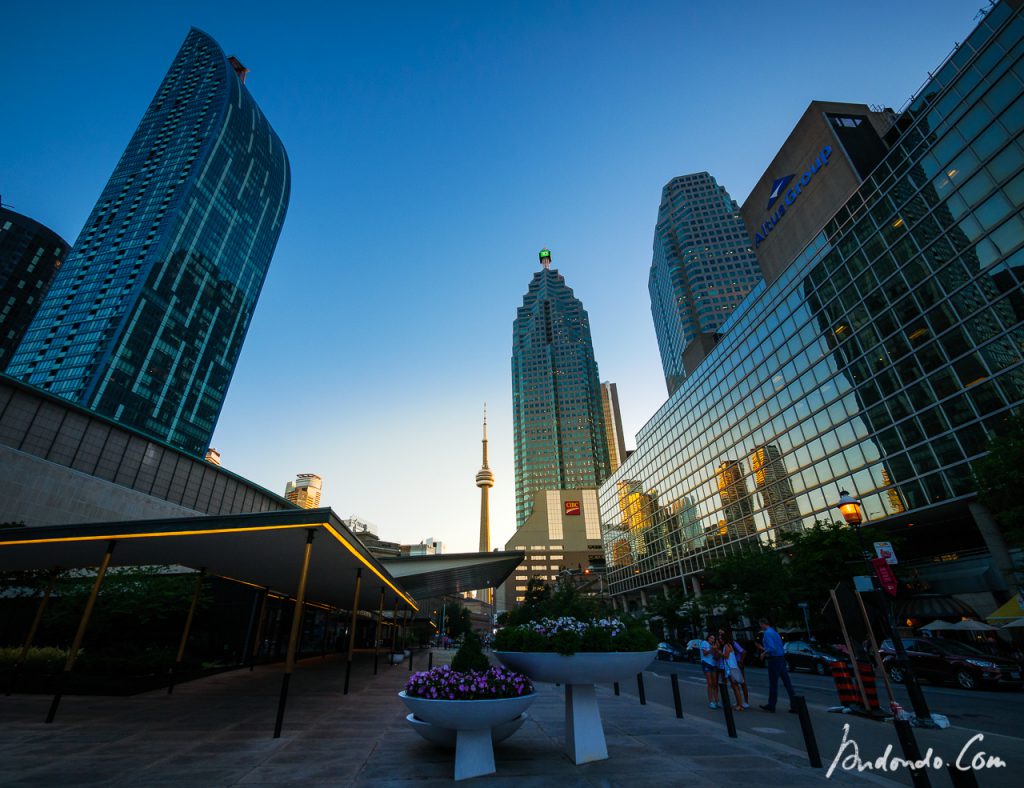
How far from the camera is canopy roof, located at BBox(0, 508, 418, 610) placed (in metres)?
9.95

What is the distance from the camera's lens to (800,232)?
4616cm

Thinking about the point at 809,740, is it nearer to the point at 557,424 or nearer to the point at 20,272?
the point at 20,272

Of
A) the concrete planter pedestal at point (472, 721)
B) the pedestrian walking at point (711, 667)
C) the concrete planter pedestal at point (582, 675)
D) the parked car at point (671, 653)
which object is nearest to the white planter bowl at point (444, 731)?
the concrete planter pedestal at point (582, 675)

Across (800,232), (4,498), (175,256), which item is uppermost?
(175,256)

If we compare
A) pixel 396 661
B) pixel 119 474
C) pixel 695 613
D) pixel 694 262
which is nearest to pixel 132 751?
pixel 396 661

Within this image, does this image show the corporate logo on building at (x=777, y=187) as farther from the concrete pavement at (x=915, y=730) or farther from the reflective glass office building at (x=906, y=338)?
the concrete pavement at (x=915, y=730)

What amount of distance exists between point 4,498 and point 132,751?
99.7ft

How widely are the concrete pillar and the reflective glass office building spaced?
1069mm

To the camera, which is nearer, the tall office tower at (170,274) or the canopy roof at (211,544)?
the canopy roof at (211,544)

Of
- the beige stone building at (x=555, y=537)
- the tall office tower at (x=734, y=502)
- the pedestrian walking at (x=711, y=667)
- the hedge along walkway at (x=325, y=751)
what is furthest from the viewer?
the beige stone building at (x=555, y=537)

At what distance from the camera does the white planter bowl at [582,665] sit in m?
5.88

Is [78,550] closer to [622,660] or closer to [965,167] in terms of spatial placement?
[622,660]

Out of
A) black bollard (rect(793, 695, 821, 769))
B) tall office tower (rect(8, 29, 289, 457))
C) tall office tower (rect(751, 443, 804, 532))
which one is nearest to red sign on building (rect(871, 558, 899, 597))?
black bollard (rect(793, 695, 821, 769))

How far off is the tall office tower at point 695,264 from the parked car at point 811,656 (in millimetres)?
98941
